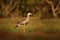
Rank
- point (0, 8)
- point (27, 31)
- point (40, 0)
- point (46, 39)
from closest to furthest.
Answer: point (46, 39)
point (27, 31)
point (40, 0)
point (0, 8)

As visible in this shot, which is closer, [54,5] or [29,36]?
[29,36]

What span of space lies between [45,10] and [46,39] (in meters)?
11.2

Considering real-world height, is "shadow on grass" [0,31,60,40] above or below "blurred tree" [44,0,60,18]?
below

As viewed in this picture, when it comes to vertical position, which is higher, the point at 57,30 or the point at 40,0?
the point at 40,0

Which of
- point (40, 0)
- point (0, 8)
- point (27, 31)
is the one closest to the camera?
point (27, 31)

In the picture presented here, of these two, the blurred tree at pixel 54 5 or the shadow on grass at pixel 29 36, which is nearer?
the shadow on grass at pixel 29 36

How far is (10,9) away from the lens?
21.0 metres

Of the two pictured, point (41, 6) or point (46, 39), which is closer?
point (46, 39)

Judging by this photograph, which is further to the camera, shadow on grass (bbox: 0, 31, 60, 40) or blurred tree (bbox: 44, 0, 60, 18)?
blurred tree (bbox: 44, 0, 60, 18)

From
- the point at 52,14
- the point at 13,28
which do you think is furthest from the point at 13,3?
the point at 13,28

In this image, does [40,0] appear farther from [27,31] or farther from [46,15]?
[27,31]

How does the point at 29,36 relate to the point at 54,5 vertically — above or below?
below

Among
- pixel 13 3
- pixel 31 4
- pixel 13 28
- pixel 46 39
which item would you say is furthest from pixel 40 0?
pixel 46 39

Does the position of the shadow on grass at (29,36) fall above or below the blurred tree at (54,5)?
below
